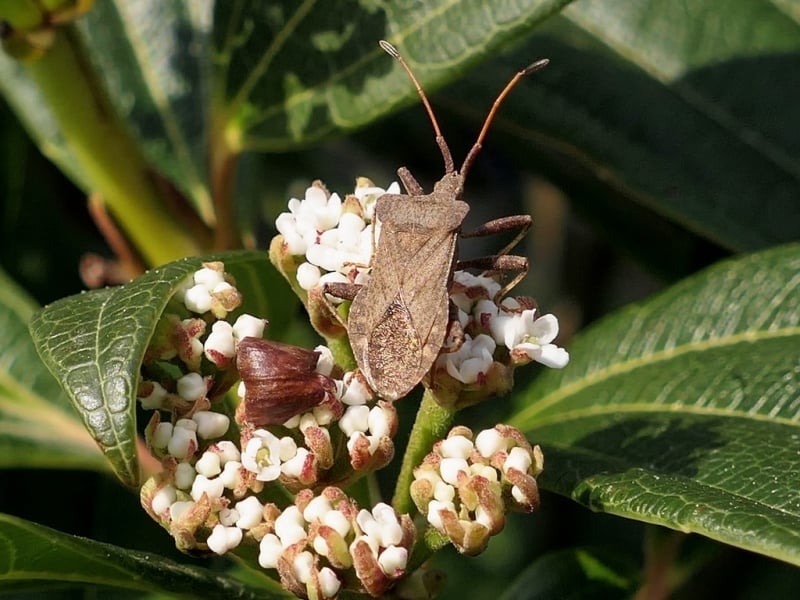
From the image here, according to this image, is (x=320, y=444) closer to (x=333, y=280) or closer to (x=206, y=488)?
(x=206, y=488)

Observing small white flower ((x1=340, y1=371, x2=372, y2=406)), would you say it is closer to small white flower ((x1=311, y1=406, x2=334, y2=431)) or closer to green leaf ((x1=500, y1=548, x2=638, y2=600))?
small white flower ((x1=311, y1=406, x2=334, y2=431))

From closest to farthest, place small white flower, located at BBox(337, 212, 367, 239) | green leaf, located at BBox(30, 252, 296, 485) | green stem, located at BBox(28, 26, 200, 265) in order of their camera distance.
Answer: green leaf, located at BBox(30, 252, 296, 485) → small white flower, located at BBox(337, 212, 367, 239) → green stem, located at BBox(28, 26, 200, 265)

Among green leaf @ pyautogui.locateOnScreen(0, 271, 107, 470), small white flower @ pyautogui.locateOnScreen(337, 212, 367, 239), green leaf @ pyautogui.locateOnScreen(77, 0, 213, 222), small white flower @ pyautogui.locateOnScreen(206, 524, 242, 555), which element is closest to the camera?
small white flower @ pyautogui.locateOnScreen(206, 524, 242, 555)

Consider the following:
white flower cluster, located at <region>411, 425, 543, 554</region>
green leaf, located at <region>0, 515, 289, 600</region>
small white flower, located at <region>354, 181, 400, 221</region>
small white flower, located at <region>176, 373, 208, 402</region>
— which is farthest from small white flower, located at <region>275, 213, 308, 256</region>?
green leaf, located at <region>0, 515, 289, 600</region>

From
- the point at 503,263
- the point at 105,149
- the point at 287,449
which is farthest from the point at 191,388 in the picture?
the point at 105,149

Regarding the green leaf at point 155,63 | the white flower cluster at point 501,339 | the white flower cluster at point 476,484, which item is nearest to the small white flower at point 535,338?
the white flower cluster at point 501,339
